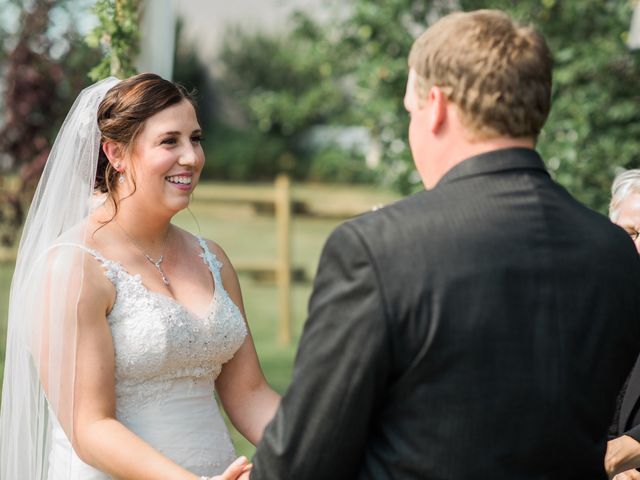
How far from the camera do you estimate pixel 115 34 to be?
3822 millimetres

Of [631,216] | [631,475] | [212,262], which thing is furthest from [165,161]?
[631,475]

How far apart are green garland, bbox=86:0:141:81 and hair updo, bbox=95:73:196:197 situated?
0.69 m

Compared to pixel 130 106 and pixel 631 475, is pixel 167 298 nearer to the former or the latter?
pixel 130 106

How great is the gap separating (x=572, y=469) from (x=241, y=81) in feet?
76.3

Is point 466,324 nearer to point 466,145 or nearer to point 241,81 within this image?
point 466,145

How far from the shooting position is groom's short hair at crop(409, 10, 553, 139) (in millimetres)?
1981

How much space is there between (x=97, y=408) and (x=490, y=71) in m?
1.60

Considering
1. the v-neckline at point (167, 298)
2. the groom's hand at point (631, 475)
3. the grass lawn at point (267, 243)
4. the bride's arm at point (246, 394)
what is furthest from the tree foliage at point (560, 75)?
the v-neckline at point (167, 298)

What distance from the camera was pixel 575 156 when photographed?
6.33m

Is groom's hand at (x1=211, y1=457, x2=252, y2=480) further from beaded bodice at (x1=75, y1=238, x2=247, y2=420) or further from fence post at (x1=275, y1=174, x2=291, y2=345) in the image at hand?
fence post at (x1=275, y1=174, x2=291, y2=345)

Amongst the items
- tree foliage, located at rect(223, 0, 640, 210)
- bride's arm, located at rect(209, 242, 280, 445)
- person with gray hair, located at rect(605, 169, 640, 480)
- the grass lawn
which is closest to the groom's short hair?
person with gray hair, located at rect(605, 169, 640, 480)

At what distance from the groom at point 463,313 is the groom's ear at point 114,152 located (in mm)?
1328

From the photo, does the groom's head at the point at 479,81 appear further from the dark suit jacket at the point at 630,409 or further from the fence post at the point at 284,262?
the fence post at the point at 284,262

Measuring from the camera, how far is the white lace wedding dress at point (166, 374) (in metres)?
2.99
